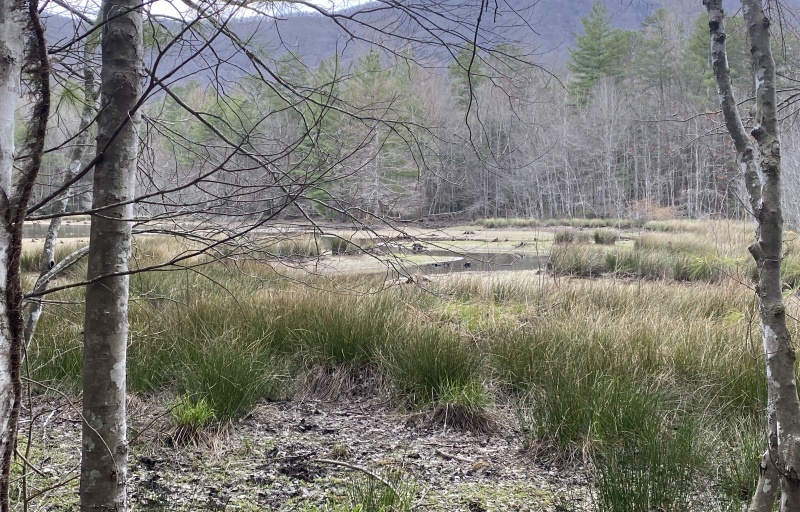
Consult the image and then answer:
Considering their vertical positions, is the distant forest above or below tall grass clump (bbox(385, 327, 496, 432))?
above

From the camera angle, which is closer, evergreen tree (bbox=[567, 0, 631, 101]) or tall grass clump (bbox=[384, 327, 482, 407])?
tall grass clump (bbox=[384, 327, 482, 407])

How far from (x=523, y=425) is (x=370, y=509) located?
1.40 m

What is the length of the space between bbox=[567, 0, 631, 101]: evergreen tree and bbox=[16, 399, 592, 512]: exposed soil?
42.6 metres

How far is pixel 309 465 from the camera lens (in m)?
3.04

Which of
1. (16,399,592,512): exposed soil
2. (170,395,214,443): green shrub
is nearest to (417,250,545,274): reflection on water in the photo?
(16,399,592,512): exposed soil

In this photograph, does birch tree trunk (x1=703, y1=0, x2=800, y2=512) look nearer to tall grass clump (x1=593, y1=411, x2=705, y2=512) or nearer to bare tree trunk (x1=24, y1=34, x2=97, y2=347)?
tall grass clump (x1=593, y1=411, x2=705, y2=512)

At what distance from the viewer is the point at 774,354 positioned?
156 centimetres

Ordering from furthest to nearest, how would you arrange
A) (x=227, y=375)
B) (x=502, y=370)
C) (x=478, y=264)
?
(x=478, y=264) < (x=502, y=370) < (x=227, y=375)

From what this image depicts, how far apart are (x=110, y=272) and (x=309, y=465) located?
1830 mm

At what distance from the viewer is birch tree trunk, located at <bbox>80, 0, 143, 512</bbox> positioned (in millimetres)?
1585

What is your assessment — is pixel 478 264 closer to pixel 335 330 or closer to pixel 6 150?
pixel 335 330

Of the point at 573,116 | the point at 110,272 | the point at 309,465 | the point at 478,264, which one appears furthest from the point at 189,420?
the point at 573,116

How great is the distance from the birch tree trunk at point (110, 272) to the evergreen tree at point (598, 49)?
44029 mm

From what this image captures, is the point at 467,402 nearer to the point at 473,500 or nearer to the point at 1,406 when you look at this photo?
the point at 473,500
